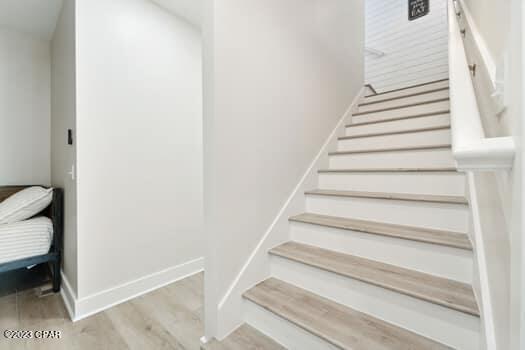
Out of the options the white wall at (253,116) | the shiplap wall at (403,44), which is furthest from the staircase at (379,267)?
the shiplap wall at (403,44)

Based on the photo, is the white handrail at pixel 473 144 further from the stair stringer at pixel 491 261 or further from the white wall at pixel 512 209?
the stair stringer at pixel 491 261

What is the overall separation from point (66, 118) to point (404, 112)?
2.98m

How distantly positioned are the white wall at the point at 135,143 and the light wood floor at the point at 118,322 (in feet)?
0.66

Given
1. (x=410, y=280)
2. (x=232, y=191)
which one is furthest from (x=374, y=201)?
(x=232, y=191)

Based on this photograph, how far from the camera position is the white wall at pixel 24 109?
2479 mm

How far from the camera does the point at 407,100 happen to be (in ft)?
8.23

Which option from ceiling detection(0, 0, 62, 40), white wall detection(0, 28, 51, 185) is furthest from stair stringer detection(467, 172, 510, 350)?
white wall detection(0, 28, 51, 185)

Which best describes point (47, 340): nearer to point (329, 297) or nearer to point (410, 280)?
point (329, 297)

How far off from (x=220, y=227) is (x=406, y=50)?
419 centimetres

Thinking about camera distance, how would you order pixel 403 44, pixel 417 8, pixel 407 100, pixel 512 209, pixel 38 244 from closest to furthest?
pixel 512 209
pixel 38 244
pixel 407 100
pixel 417 8
pixel 403 44

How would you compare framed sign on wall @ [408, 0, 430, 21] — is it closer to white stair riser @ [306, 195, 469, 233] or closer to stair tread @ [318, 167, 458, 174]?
stair tread @ [318, 167, 458, 174]

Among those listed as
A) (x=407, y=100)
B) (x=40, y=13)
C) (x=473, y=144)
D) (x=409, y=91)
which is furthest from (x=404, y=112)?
(x=40, y=13)

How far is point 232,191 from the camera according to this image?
4.39 feet

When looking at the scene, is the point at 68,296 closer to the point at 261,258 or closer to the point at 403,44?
the point at 261,258
